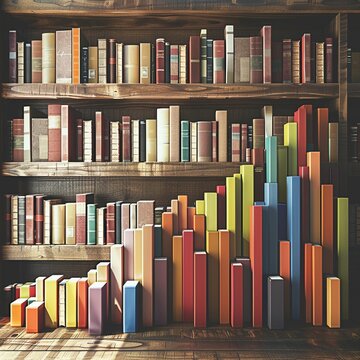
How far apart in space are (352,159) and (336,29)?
66 centimetres

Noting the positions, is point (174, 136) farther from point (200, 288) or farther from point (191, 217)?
point (200, 288)

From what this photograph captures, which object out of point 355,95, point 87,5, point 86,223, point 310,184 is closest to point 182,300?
point 86,223

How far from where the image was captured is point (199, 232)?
2170 mm

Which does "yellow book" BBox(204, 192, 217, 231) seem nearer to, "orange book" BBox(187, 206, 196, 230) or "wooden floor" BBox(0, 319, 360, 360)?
"orange book" BBox(187, 206, 196, 230)

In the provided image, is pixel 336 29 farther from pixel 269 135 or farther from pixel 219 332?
pixel 219 332

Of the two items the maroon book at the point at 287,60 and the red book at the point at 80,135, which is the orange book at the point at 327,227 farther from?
the red book at the point at 80,135

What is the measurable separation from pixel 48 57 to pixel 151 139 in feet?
2.14

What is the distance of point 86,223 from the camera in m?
2.35

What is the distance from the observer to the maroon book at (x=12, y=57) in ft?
7.73

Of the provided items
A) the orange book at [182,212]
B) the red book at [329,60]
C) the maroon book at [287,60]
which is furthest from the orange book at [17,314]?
the red book at [329,60]

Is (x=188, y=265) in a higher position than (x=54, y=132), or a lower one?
lower

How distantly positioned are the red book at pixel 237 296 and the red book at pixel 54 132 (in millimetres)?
1025

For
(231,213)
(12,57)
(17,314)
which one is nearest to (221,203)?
(231,213)

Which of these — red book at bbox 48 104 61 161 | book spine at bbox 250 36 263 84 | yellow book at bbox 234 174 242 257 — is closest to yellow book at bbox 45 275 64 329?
red book at bbox 48 104 61 161
